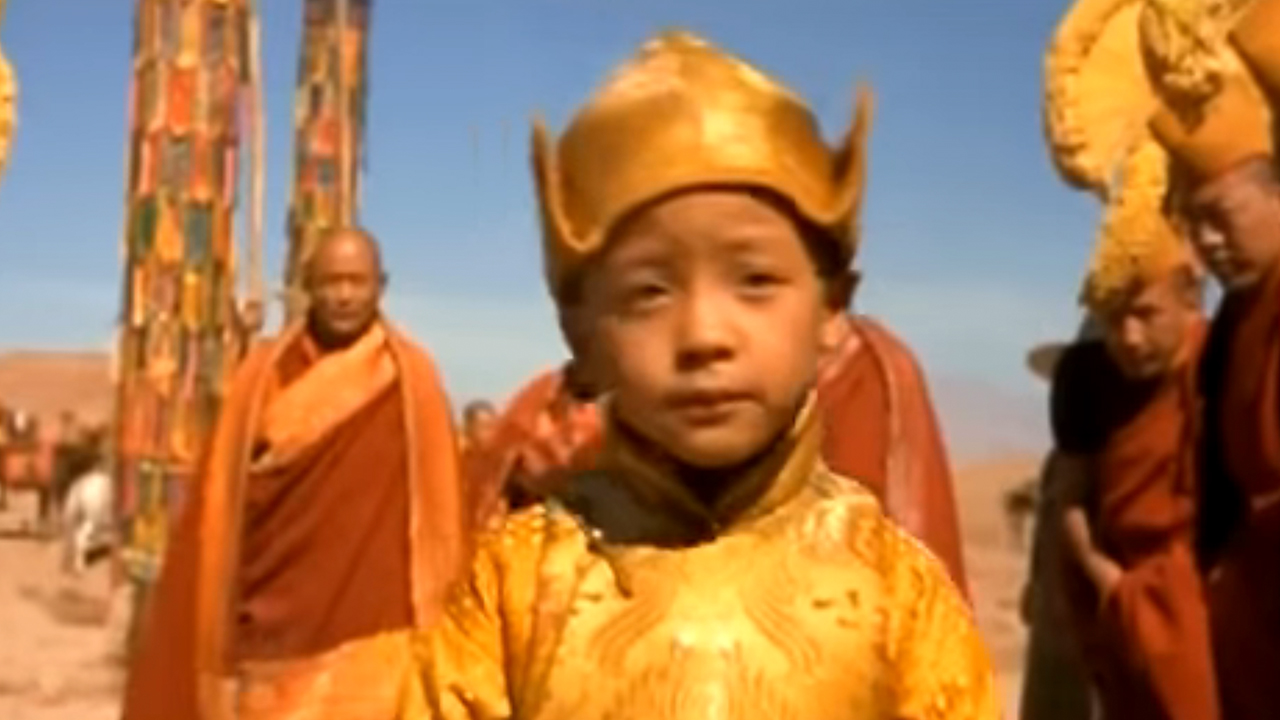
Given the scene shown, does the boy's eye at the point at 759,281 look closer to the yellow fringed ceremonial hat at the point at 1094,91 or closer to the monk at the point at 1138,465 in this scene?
the monk at the point at 1138,465

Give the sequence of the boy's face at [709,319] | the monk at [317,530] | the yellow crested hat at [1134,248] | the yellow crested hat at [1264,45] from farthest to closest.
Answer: the monk at [317,530] < the yellow crested hat at [1134,248] < the yellow crested hat at [1264,45] < the boy's face at [709,319]

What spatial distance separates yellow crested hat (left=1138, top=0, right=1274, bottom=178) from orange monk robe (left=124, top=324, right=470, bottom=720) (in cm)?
265

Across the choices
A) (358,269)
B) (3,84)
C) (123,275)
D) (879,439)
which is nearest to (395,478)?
(358,269)

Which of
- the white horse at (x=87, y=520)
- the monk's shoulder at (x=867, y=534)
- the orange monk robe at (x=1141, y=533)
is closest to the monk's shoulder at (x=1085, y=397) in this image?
the orange monk robe at (x=1141, y=533)

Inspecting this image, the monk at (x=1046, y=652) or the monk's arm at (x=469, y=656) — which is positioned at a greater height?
the monk's arm at (x=469, y=656)

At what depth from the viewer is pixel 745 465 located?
85.7 inches

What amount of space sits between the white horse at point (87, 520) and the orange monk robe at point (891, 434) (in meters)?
10.4

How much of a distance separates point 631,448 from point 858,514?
17cm

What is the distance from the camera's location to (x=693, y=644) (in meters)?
2.16

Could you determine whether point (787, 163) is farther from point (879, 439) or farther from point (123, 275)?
point (123, 275)

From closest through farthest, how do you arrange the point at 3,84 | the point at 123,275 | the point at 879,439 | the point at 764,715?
1. the point at 764,715
2. the point at 3,84
3. the point at 879,439
4. the point at 123,275

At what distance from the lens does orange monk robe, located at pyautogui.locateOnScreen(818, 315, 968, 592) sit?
5562mm

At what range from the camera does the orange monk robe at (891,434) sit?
556 cm

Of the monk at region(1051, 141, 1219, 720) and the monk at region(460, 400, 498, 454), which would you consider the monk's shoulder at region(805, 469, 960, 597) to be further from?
the monk at region(460, 400, 498, 454)
